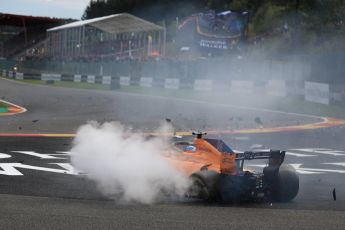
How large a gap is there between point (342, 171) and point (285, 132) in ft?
24.4

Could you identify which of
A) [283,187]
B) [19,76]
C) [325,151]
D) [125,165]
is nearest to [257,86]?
[325,151]

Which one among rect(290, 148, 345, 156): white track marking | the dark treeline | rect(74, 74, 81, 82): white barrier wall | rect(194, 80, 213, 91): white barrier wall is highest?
the dark treeline

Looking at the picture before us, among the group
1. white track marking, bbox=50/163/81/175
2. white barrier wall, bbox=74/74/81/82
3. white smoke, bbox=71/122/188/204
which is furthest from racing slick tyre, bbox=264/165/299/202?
white barrier wall, bbox=74/74/81/82

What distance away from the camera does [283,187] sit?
9008 millimetres

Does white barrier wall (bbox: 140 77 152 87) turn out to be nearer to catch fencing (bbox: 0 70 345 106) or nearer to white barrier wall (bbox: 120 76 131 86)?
catch fencing (bbox: 0 70 345 106)

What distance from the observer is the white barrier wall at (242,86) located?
1282 inches

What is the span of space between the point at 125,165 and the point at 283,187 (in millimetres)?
2297

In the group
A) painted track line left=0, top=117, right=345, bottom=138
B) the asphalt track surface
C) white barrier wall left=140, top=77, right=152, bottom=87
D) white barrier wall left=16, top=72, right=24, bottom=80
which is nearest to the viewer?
the asphalt track surface

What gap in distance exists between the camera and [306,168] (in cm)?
1296

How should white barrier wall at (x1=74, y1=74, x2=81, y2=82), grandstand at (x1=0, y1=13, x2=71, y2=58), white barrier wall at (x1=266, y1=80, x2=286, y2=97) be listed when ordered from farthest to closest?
1. grandstand at (x1=0, y1=13, x2=71, y2=58)
2. white barrier wall at (x1=74, y1=74, x2=81, y2=82)
3. white barrier wall at (x1=266, y1=80, x2=286, y2=97)

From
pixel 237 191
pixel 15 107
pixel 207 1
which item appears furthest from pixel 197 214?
pixel 15 107

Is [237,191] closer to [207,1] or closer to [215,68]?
[207,1]

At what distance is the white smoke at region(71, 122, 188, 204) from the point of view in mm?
9062

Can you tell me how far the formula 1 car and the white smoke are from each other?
0.70ft
